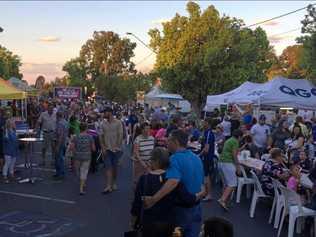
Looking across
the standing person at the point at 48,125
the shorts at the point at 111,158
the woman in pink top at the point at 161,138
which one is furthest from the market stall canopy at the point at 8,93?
the woman in pink top at the point at 161,138

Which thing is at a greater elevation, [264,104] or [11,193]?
[264,104]

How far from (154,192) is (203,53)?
103 feet

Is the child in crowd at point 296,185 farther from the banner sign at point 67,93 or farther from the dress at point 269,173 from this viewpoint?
the banner sign at point 67,93

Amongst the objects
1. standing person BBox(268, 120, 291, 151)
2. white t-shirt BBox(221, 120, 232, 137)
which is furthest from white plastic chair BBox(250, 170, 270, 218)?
white t-shirt BBox(221, 120, 232, 137)

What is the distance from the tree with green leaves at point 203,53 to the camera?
35.6m

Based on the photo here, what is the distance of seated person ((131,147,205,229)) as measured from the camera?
4715 mm

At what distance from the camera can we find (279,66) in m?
85.4

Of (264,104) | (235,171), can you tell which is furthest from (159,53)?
(235,171)

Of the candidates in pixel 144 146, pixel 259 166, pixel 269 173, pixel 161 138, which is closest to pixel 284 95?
pixel 259 166

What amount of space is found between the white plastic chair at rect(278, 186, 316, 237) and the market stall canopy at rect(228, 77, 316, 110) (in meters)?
8.52

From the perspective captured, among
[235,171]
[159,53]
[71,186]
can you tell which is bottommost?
[71,186]

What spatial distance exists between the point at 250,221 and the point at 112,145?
3435 mm

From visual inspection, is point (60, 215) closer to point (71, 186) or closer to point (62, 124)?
point (71, 186)

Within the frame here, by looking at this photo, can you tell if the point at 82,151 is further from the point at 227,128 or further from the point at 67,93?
the point at 67,93
